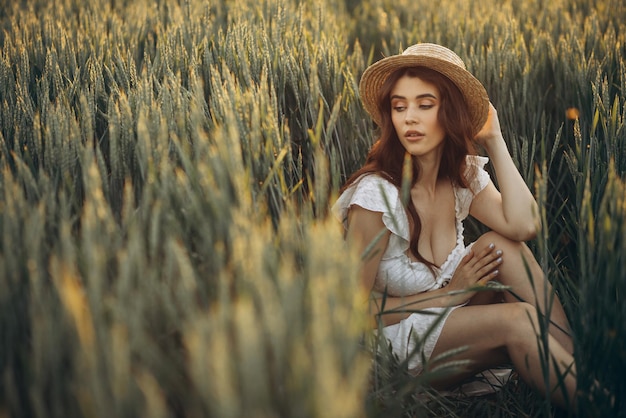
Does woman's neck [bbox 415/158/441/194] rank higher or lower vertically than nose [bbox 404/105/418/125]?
lower

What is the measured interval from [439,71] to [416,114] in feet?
0.53

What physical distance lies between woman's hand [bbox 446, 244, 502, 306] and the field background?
30cm

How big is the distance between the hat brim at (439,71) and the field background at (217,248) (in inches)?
7.3

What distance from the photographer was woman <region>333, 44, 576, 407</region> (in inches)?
76.3

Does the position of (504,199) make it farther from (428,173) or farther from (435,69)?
(435,69)

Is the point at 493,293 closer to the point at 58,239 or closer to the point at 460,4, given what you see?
the point at 58,239

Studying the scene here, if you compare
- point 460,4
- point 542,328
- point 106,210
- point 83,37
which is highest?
point 460,4

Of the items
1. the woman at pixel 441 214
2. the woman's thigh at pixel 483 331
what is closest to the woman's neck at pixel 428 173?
the woman at pixel 441 214

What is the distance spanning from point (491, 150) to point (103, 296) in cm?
150

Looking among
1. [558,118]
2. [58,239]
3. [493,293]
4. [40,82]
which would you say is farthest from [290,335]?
[558,118]

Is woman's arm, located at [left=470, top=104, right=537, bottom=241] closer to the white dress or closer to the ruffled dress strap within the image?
the white dress

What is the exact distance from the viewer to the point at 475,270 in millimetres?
2035

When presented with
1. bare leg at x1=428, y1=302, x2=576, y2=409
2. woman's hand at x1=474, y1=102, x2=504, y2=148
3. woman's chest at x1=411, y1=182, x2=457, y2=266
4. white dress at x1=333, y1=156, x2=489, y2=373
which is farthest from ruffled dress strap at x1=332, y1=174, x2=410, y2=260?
woman's hand at x1=474, y1=102, x2=504, y2=148

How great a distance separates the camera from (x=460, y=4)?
13.6 feet
